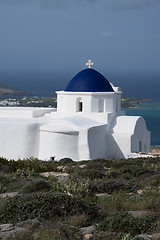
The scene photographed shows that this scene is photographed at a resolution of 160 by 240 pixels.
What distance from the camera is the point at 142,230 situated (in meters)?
5.47

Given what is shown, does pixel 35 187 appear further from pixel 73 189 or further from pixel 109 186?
pixel 109 186

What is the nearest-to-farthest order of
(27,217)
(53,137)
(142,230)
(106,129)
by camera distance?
(142,230) → (27,217) → (53,137) → (106,129)

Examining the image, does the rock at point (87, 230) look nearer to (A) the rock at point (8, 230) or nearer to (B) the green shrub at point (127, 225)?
(B) the green shrub at point (127, 225)

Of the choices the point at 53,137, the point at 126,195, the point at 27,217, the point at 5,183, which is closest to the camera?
the point at 27,217

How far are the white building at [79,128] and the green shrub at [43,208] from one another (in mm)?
11723

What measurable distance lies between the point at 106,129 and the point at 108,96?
181 cm

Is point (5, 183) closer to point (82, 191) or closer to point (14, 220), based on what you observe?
point (82, 191)

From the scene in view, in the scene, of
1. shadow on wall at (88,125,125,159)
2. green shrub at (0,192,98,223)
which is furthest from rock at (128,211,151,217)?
shadow on wall at (88,125,125,159)

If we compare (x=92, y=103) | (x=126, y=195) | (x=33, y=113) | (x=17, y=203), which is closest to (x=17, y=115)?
(x=33, y=113)

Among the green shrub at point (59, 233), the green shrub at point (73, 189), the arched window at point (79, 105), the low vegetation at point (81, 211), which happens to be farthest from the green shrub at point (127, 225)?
the arched window at point (79, 105)

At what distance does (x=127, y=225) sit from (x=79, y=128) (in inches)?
515

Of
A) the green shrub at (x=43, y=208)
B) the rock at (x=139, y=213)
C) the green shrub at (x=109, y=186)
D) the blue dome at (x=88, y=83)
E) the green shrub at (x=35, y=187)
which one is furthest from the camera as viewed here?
the blue dome at (x=88, y=83)

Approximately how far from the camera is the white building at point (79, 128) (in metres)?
18.3

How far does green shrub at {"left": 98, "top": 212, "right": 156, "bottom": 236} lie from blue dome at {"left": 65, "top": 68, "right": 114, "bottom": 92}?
52.0 feet
